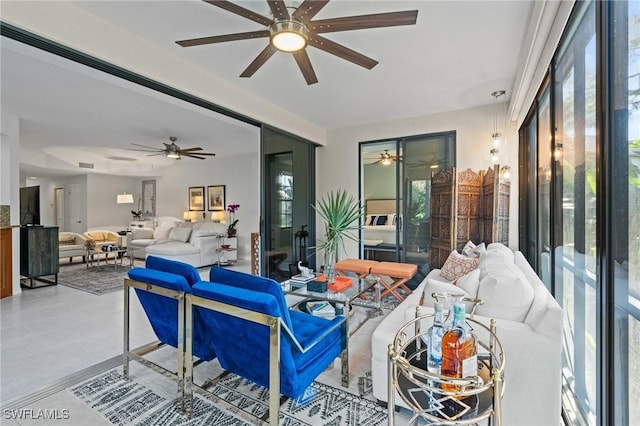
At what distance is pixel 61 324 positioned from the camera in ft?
10.5

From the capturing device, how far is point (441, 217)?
14.1 ft

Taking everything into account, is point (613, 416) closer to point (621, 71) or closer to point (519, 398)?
point (519, 398)

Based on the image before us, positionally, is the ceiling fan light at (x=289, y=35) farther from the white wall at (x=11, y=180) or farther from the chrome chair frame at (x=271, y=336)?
the white wall at (x=11, y=180)

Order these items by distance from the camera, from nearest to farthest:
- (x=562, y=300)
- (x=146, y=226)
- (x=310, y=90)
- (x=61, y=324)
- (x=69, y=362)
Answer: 1. (x=562, y=300)
2. (x=69, y=362)
3. (x=61, y=324)
4. (x=310, y=90)
5. (x=146, y=226)

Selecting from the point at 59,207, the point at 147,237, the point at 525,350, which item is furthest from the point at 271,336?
the point at 59,207

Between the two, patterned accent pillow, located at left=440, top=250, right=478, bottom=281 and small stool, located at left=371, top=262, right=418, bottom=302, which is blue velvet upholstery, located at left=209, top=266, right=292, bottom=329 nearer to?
patterned accent pillow, located at left=440, top=250, right=478, bottom=281

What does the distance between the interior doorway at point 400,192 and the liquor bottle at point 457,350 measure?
3890mm

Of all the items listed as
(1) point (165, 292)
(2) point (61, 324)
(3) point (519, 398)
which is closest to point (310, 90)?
(1) point (165, 292)

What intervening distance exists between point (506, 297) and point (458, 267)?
1264mm

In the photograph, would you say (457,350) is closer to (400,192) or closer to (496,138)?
(496,138)

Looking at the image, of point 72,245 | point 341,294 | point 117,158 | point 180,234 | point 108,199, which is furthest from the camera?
point 108,199

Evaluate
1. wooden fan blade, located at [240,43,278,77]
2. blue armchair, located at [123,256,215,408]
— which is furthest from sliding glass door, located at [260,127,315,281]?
blue armchair, located at [123,256,215,408]

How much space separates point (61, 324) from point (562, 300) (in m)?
4.77

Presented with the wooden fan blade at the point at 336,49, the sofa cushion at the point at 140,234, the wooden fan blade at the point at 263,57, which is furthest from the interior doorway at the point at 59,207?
the wooden fan blade at the point at 336,49
